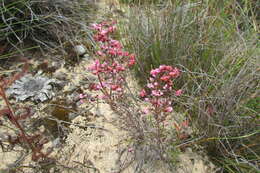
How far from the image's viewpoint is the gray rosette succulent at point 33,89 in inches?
60.2

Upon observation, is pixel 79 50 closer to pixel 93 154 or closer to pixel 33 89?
pixel 33 89

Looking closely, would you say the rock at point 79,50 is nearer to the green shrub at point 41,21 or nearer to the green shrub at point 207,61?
the green shrub at point 41,21

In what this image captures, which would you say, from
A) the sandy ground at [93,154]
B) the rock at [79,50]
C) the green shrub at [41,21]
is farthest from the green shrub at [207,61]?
the green shrub at [41,21]

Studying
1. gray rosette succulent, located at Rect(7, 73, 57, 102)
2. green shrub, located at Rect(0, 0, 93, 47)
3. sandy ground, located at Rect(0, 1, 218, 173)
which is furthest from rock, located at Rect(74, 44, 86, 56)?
sandy ground, located at Rect(0, 1, 218, 173)

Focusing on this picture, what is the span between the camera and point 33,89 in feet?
5.16

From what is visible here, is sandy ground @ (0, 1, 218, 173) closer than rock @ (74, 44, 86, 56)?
Yes

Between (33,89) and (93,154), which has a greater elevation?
(33,89)

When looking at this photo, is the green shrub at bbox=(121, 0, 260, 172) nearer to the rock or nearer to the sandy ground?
the sandy ground

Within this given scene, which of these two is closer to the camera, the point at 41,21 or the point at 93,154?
the point at 93,154

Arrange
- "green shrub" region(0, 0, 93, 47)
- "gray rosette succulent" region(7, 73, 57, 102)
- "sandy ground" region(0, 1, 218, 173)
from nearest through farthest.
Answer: "sandy ground" region(0, 1, 218, 173) → "gray rosette succulent" region(7, 73, 57, 102) → "green shrub" region(0, 0, 93, 47)

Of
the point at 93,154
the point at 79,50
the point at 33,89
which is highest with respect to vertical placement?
the point at 79,50

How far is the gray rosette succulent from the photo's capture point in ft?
5.02

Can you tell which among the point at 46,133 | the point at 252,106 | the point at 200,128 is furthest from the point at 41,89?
the point at 252,106

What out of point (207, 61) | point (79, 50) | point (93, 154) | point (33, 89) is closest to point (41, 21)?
point (79, 50)
